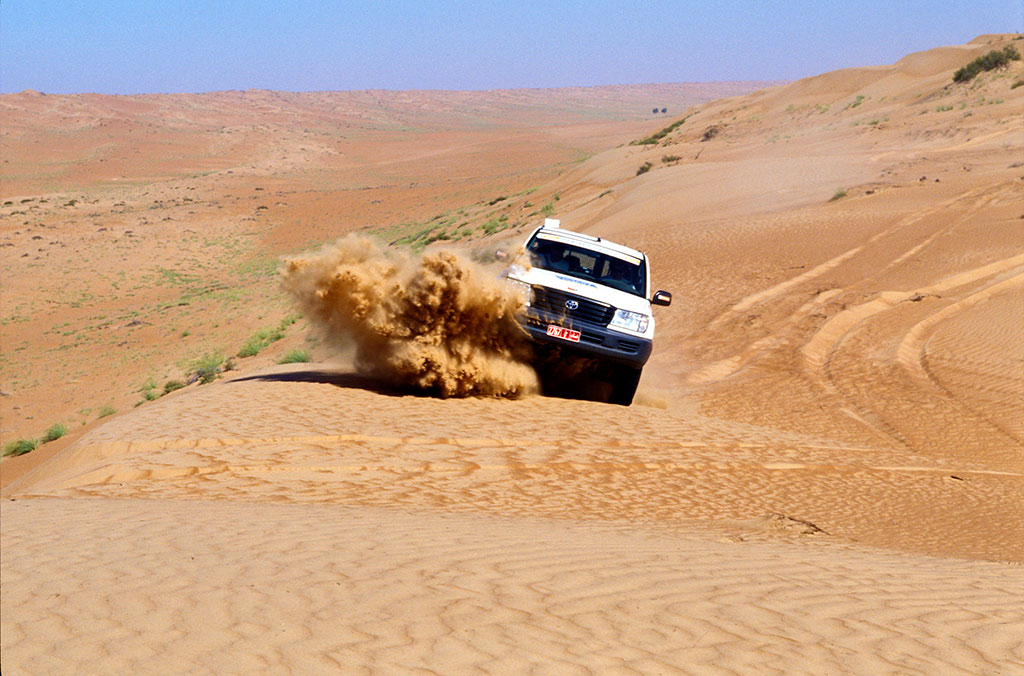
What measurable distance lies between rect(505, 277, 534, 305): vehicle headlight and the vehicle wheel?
1.69 metres

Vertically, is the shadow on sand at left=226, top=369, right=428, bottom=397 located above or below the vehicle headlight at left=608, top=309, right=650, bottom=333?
below

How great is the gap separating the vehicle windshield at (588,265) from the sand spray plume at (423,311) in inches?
44.0

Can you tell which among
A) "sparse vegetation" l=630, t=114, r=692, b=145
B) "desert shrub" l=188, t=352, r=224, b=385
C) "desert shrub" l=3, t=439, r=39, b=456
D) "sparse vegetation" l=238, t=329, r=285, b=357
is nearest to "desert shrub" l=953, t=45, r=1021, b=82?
"sparse vegetation" l=630, t=114, r=692, b=145

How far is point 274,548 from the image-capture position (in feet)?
17.6

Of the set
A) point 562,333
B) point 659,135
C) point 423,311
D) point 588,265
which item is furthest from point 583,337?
point 659,135

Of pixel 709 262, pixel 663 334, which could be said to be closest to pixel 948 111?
pixel 709 262

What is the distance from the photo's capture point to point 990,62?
4578 cm

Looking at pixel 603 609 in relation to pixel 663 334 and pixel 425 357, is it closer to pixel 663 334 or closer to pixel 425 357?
pixel 425 357

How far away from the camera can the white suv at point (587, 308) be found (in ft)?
35.7

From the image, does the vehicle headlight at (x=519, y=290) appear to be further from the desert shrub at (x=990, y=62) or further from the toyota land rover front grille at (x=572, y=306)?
the desert shrub at (x=990, y=62)

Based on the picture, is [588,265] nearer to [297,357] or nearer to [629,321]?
[629,321]

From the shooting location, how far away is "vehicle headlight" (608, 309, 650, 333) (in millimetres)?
10977

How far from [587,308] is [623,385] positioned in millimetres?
1498

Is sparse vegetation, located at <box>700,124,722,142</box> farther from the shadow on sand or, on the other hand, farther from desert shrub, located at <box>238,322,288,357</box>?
the shadow on sand
